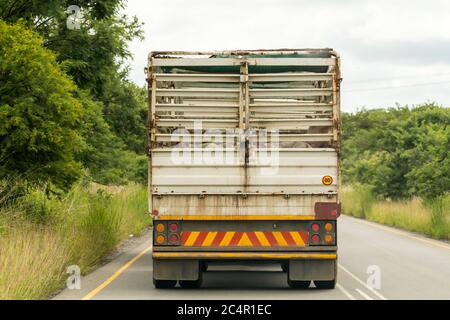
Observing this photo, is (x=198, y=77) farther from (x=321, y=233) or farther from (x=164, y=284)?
(x=164, y=284)

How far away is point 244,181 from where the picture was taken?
13.4 metres

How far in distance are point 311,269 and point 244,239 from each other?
1133 mm

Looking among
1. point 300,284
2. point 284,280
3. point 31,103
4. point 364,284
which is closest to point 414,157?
point 284,280

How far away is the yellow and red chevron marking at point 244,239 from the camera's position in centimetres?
1338

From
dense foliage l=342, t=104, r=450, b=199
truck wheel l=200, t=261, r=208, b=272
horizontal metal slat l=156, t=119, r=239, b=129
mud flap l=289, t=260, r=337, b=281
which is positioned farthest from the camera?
dense foliage l=342, t=104, r=450, b=199

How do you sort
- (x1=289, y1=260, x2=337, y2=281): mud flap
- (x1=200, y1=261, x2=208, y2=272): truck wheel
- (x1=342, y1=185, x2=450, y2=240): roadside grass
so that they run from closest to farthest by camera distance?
(x1=289, y1=260, x2=337, y2=281): mud flap → (x1=200, y1=261, x2=208, y2=272): truck wheel → (x1=342, y1=185, x2=450, y2=240): roadside grass

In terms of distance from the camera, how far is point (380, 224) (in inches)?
1506

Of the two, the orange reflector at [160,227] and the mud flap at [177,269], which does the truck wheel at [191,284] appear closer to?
the mud flap at [177,269]

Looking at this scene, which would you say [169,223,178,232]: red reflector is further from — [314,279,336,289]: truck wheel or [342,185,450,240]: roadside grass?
[342,185,450,240]: roadside grass

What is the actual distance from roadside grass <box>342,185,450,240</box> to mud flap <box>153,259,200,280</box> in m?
16.0

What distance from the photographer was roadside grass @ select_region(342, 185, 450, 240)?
29703mm

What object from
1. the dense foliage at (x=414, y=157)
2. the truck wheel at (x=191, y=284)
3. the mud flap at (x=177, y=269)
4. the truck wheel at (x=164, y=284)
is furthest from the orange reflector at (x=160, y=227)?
the dense foliage at (x=414, y=157)

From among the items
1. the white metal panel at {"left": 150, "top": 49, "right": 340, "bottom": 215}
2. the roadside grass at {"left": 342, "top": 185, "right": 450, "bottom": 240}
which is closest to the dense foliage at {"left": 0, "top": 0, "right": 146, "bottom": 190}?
the white metal panel at {"left": 150, "top": 49, "right": 340, "bottom": 215}

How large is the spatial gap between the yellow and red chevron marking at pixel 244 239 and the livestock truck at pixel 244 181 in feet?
0.05
